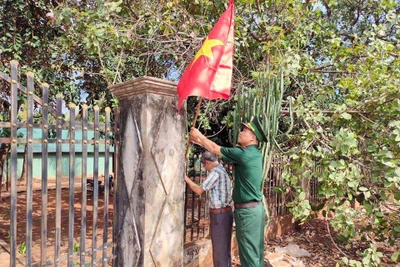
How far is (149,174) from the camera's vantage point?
2.88 meters

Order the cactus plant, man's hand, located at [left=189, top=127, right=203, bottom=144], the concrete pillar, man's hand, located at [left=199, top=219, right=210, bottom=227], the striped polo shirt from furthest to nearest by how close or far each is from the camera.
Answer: man's hand, located at [left=199, top=219, right=210, bottom=227] → the cactus plant → the striped polo shirt → man's hand, located at [left=189, top=127, right=203, bottom=144] → the concrete pillar

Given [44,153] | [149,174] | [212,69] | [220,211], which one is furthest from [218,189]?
[44,153]

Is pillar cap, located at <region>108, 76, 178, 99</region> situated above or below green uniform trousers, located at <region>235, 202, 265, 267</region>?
above

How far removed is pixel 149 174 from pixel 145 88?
2.57 feet

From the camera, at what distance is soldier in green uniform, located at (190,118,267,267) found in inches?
131

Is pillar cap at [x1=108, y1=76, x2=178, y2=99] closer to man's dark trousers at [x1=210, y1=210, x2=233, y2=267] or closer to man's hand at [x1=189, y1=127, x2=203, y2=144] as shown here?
man's hand at [x1=189, y1=127, x2=203, y2=144]

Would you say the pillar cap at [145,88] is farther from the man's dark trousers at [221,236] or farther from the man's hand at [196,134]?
the man's dark trousers at [221,236]

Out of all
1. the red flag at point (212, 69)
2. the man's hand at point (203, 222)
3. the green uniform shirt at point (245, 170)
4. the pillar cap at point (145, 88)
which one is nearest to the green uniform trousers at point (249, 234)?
the green uniform shirt at point (245, 170)

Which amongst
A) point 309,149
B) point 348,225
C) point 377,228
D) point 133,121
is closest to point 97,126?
point 133,121

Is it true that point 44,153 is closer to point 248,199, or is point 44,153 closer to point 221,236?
point 248,199

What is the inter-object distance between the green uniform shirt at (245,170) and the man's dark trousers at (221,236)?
361 millimetres

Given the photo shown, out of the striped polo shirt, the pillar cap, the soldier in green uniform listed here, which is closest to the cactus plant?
the soldier in green uniform

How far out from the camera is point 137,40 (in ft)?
17.1

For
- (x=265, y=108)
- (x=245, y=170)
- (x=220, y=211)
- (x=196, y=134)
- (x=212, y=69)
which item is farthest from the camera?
(x=265, y=108)
